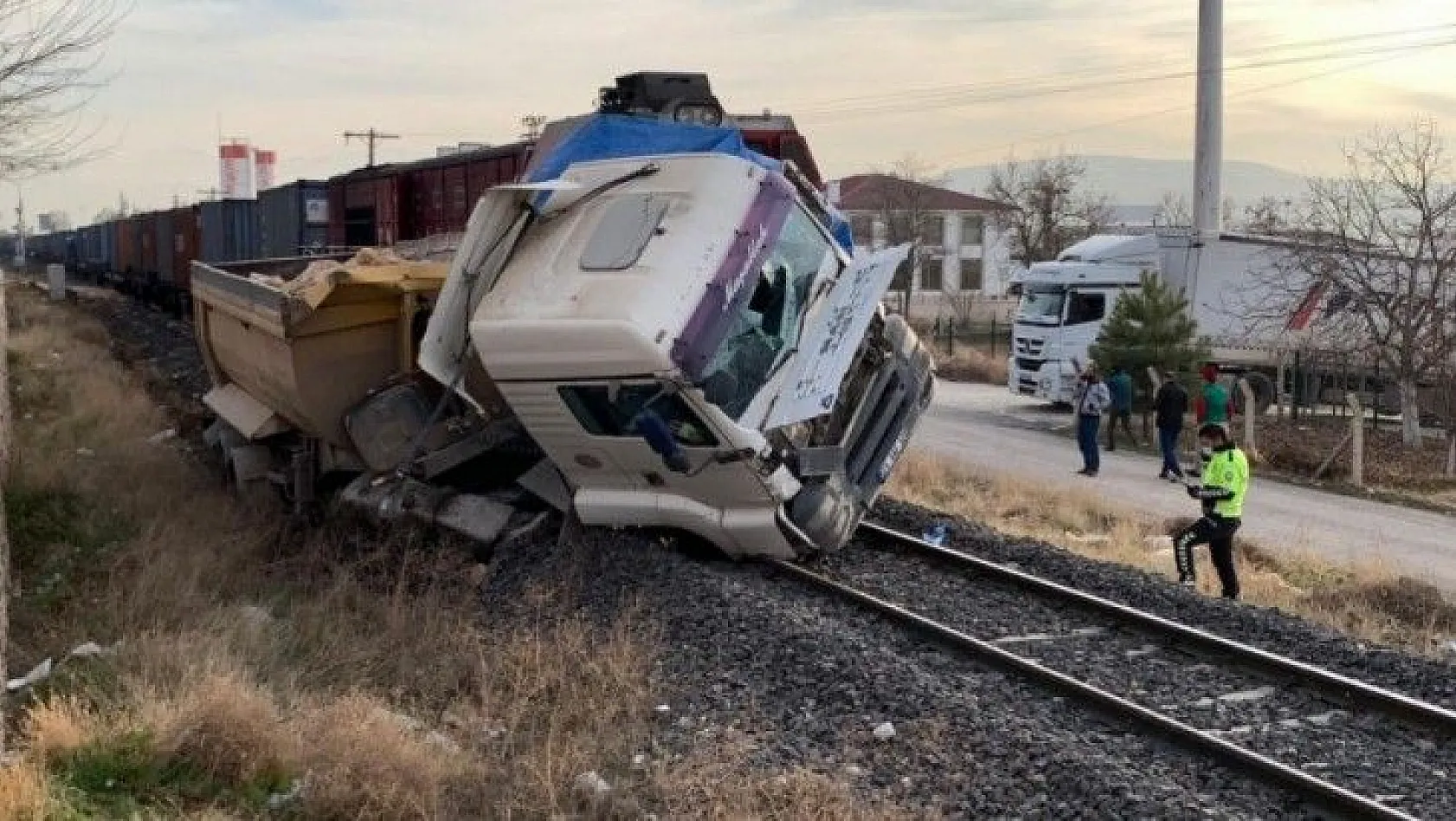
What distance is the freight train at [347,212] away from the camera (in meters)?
13.6

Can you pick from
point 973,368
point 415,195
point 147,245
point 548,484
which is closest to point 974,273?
point 973,368

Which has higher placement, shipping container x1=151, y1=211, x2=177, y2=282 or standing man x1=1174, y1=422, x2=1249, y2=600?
shipping container x1=151, y1=211, x2=177, y2=282

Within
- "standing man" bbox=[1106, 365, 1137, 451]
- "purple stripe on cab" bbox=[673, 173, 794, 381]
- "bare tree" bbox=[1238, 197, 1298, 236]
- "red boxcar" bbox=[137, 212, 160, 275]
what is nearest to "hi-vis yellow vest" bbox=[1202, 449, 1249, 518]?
"purple stripe on cab" bbox=[673, 173, 794, 381]

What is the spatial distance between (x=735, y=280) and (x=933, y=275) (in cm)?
7235

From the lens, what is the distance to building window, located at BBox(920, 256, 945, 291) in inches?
3073

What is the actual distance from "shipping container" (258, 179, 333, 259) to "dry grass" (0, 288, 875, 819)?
11.5 m

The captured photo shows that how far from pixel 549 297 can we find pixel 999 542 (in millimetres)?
4711

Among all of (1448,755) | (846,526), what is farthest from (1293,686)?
(846,526)

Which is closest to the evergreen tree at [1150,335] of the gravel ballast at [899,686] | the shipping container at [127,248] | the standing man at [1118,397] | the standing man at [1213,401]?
the standing man at [1118,397]

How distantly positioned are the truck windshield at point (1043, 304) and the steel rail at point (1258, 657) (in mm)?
18159

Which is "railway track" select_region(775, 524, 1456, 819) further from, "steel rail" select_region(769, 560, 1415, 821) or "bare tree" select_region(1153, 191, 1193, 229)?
"bare tree" select_region(1153, 191, 1193, 229)

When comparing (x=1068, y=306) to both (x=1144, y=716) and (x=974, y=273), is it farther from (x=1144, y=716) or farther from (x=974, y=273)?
(x=974, y=273)

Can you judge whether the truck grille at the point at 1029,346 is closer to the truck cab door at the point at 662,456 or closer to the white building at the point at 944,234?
the truck cab door at the point at 662,456

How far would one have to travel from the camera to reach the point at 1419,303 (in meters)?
23.6
